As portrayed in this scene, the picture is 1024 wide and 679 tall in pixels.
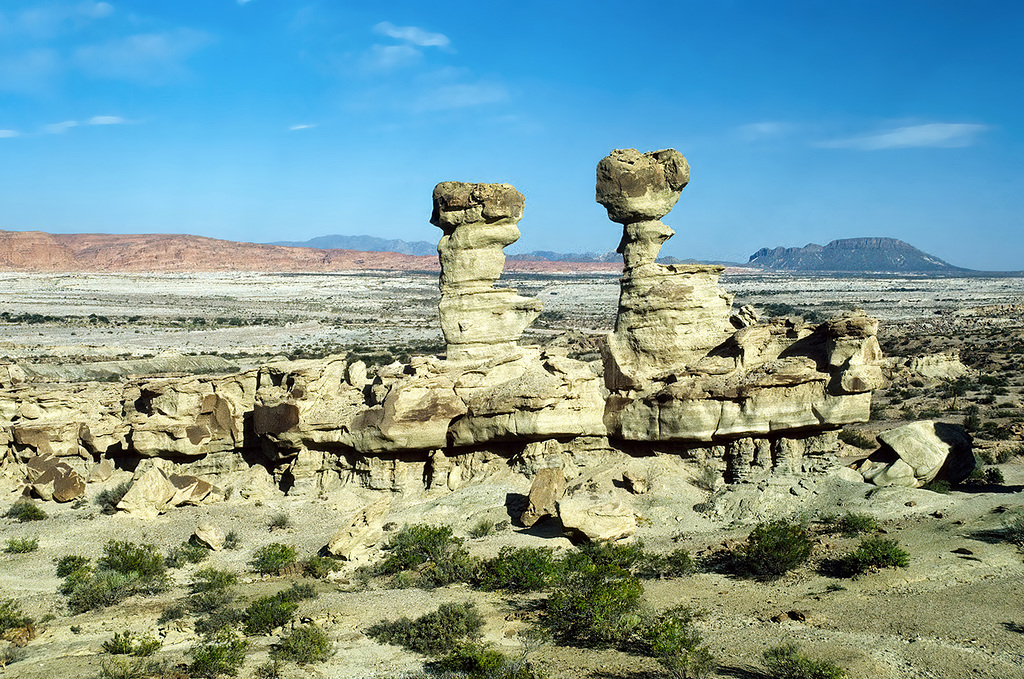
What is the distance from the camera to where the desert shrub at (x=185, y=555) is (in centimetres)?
1511

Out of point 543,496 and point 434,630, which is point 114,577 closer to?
point 434,630

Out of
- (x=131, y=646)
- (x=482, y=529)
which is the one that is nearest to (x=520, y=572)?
(x=482, y=529)

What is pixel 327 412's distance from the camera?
60.6 ft

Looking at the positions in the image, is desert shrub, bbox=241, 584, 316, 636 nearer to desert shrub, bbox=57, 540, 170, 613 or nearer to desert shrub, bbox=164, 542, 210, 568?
desert shrub, bbox=57, 540, 170, 613

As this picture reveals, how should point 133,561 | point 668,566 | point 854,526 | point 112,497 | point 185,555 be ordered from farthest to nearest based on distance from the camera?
point 112,497 → point 185,555 → point 133,561 → point 854,526 → point 668,566

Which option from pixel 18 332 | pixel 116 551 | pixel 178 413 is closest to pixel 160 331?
pixel 18 332

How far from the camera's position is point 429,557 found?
14680 millimetres

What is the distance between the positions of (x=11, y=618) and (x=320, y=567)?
4934 mm

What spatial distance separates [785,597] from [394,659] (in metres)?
6.08

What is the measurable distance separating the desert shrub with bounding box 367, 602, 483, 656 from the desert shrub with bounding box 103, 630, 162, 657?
3.12m

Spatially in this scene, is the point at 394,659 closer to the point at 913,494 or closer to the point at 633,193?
the point at 913,494

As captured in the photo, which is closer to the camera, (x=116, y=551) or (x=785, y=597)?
(x=785, y=597)

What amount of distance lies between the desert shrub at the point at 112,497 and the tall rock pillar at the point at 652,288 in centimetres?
1230

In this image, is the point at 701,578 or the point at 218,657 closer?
the point at 218,657
